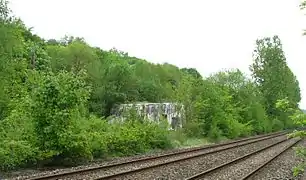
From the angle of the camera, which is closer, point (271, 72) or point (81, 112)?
point (81, 112)

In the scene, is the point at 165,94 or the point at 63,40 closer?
the point at 165,94

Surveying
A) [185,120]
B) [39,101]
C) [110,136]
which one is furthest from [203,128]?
[39,101]

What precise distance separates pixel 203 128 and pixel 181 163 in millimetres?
20313

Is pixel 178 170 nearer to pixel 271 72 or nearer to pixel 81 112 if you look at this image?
pixel 81 112

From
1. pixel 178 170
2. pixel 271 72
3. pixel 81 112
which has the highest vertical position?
pixel 271 72

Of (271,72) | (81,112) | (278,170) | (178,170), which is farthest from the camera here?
(271,72)

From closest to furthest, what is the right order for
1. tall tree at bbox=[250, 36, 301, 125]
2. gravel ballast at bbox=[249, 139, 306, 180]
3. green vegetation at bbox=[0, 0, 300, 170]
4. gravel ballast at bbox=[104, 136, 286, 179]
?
gravel ballast at bbox=[104, 136, 286, 179] → gravel ballast at bbox=[249, 139, 306, 180] → green vegetation at bbox=[0, 0, 300, 170] → tall tree at bbox=[250, 36, 301, 125]

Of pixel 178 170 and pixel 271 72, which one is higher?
pixel 271 72

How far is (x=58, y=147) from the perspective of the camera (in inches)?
671

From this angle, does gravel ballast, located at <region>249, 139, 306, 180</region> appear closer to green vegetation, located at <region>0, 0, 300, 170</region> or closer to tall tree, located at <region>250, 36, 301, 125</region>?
green vegetation, located at <region>0, 0, 300, 170</region>

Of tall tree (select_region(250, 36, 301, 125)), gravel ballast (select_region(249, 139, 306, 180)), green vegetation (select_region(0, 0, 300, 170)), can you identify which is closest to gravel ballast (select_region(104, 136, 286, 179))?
gravel ballast (select_region(249, 139, 306, 180))

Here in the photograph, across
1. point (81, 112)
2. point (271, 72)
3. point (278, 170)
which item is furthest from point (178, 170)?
point (271, 72)

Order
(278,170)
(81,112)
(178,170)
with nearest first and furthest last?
1. (178,170)
2. (278,170)
3. (81,112)

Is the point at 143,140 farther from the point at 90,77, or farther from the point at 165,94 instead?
the point at 165,94
